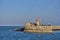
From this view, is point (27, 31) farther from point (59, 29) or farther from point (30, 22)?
point (59, 29)

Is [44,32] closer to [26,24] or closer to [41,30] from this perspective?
[41,30]

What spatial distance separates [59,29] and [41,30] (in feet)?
89.7

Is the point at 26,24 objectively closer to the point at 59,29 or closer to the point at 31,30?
the point at 31,30

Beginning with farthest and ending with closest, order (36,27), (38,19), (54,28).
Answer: (54,28), (38,19), (36,27)

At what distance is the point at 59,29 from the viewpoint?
107m

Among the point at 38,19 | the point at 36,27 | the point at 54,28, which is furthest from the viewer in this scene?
the point at 54,28

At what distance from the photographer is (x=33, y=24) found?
292 feet

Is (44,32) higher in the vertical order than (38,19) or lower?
lower

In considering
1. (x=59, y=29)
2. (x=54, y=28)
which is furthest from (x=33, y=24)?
(x=59, y=29)

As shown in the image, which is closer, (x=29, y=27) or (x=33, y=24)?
(x=29, y=27)

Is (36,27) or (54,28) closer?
(36,27)

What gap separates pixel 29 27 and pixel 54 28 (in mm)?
21490

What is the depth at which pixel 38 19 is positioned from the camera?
291ft

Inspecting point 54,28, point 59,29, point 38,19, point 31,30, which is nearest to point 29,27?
point 31,30
